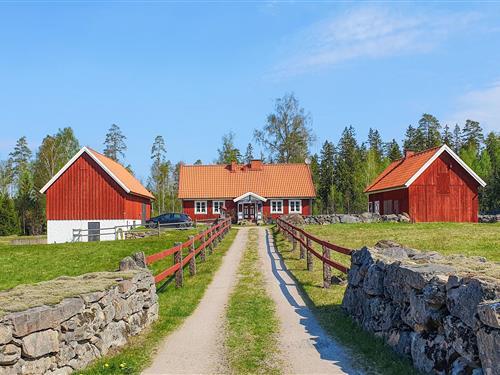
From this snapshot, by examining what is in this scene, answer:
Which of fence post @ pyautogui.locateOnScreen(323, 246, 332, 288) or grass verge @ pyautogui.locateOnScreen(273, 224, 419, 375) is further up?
fence post @ pyautogui.locateOnScreen(323, 246, 332, 288)

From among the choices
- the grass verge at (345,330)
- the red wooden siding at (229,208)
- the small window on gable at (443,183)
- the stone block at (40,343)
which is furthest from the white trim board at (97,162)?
the stone block at (40,343)

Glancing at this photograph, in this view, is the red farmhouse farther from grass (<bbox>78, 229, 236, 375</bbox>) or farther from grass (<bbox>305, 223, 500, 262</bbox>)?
grass (<bbox>78, 229, 236, 375</bbox>)

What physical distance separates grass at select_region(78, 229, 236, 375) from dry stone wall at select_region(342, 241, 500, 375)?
3.51m

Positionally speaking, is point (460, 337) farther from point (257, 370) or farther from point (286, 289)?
point (286, 289)

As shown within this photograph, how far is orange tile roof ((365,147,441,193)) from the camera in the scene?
129ft

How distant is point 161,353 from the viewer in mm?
7469

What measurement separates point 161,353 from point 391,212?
3782 cm

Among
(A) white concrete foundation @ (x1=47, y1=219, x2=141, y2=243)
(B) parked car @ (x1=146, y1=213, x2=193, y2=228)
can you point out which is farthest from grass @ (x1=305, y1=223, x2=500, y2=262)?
(A) white concrete foundation @ (x1=47, y1=219, x2=141, y2=243)

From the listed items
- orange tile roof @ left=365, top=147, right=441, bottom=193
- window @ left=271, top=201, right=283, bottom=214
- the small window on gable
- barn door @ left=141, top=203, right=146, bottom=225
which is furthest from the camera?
window @ left=271, top=201, right=283, bottom=214

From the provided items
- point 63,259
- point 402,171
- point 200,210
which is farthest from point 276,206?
point 63,259

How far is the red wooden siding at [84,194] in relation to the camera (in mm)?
38219

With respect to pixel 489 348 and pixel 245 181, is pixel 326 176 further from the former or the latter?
pixel 489 348

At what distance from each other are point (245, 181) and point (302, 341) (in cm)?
4492

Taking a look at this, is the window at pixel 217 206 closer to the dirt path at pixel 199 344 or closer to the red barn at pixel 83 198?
the red barn at pixel 83 198
